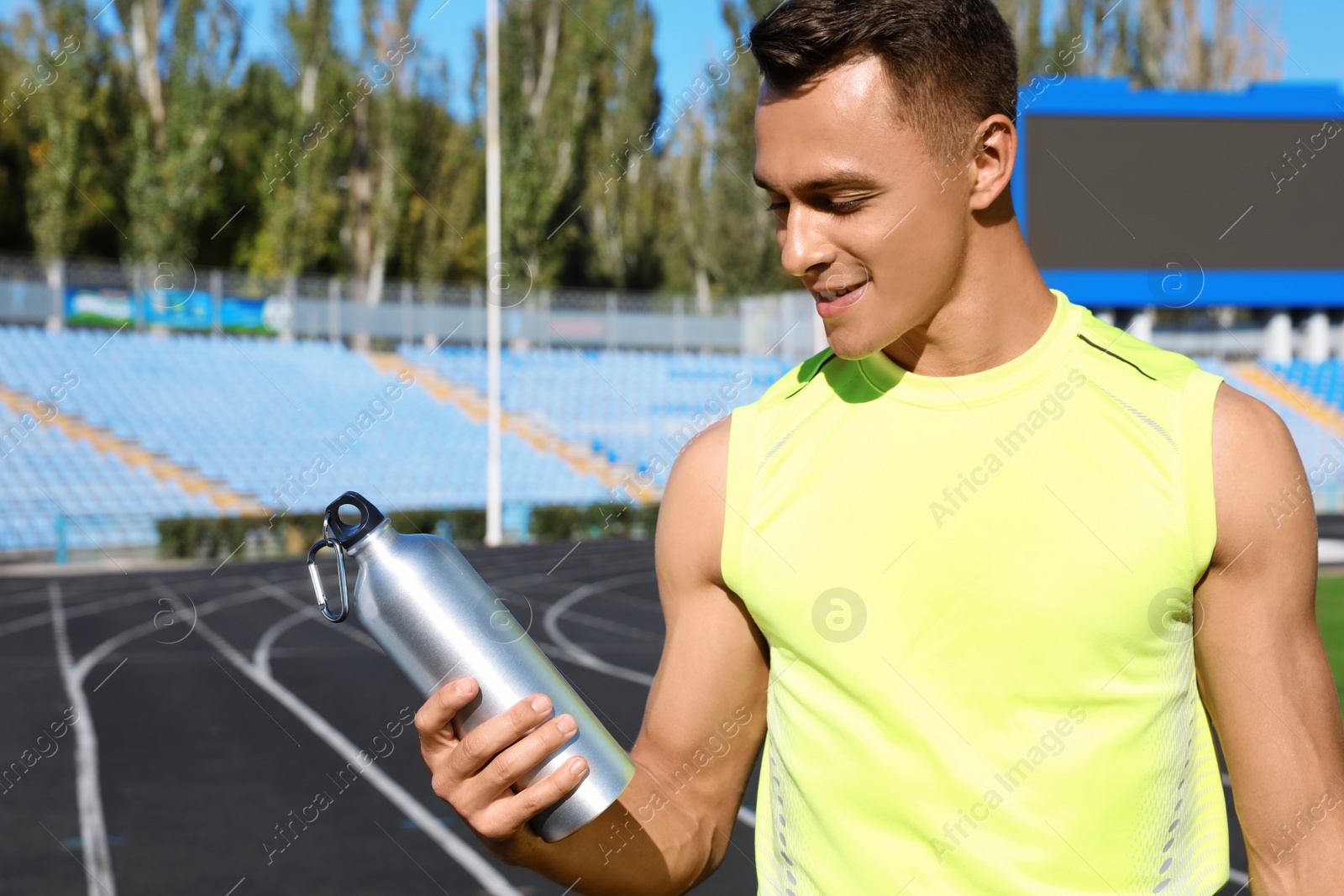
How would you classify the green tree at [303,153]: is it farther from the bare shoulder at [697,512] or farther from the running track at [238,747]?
the bare shoulder at [697,512]

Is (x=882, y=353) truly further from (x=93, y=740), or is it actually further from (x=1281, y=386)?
(x=1281, y=386)

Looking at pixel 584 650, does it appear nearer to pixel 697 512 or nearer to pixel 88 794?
pixel 88 794

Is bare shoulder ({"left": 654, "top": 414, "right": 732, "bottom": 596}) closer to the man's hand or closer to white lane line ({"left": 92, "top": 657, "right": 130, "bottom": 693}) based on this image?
the man's hand

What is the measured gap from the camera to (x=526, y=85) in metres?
36.4

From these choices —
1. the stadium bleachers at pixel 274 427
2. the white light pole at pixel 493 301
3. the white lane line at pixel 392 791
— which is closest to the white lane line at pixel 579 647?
the white lane line at pixel 392 791

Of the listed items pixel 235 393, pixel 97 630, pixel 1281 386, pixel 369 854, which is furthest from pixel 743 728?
pixel 1281 386

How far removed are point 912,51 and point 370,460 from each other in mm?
23443

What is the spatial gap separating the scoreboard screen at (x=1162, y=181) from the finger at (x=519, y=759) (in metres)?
26.9

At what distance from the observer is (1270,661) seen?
150cm

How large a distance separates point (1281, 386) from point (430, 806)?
3258 cm

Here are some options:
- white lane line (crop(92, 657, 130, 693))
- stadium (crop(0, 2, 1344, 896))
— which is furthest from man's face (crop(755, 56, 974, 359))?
white lane line (crop(92, 657, 130, 693))

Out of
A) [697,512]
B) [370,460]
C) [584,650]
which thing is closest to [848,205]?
[697,512]

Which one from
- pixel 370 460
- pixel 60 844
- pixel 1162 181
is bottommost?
pixel 370 460

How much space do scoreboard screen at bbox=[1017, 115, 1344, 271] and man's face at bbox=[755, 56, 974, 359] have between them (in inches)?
1045
